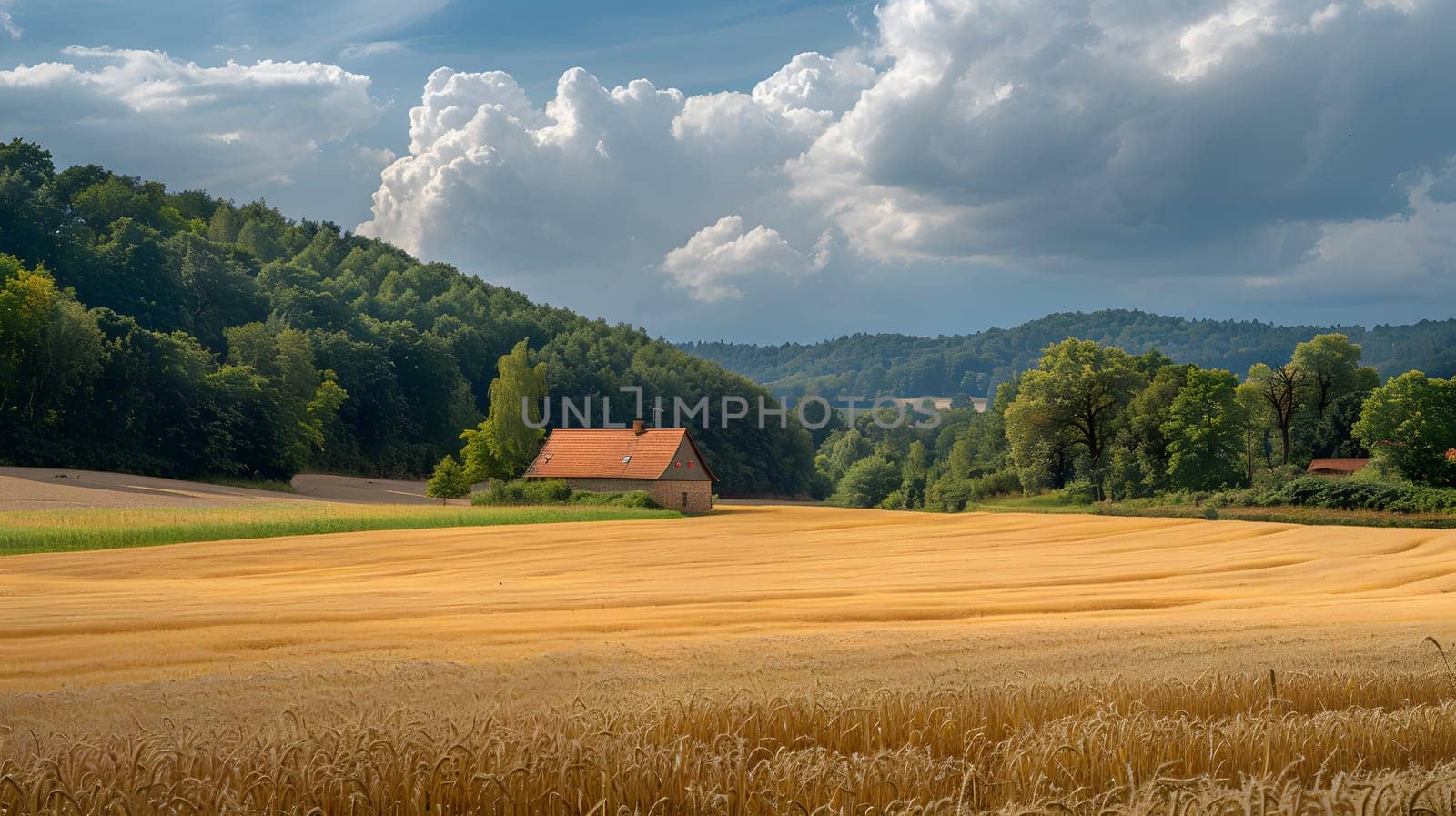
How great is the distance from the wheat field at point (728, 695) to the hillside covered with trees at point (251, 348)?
4457cm

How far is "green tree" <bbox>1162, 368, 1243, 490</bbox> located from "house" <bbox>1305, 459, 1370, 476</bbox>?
4228 mm

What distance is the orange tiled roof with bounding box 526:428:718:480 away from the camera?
54.6 metres

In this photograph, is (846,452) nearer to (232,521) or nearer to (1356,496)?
(1356,496)

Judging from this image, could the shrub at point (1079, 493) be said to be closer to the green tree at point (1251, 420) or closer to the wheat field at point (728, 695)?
the green tree at point (1251, 420)

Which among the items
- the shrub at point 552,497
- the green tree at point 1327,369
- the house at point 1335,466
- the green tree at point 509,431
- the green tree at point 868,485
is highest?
the green tree at point 1327,369

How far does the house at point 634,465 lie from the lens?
5409 cm

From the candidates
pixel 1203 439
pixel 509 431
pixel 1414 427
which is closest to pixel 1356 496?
pixel 1414 427

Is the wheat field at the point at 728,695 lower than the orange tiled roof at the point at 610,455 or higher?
lower

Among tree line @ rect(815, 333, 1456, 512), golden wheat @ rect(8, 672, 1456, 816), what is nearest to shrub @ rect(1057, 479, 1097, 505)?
tree line @ rect(815, 333, 1456, 512)

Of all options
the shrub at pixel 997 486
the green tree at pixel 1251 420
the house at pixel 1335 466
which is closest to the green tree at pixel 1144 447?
the green tree at pixel 1251 420

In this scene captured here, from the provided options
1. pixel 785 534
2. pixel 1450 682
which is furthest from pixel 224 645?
pixel 785 534

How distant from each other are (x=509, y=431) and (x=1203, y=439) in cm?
3488

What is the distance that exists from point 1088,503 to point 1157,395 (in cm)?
736

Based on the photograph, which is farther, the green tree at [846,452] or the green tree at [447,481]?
the green tree at [846,452]
